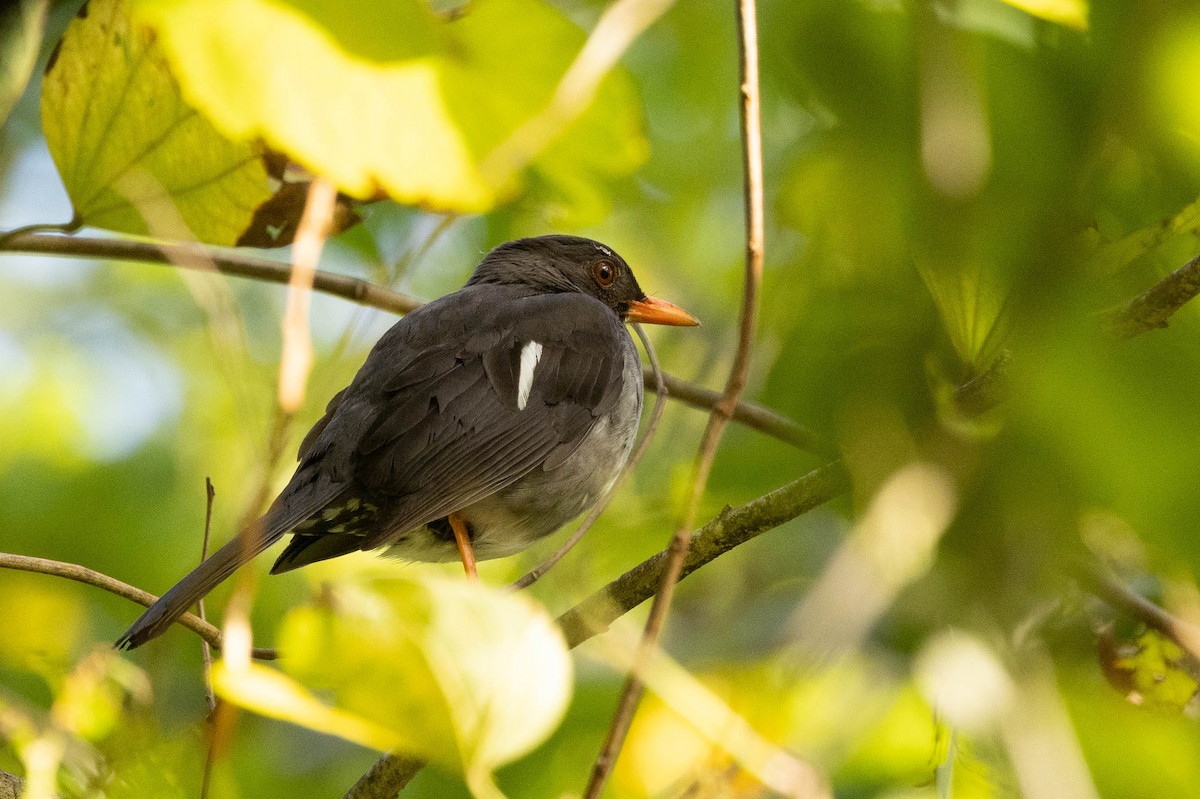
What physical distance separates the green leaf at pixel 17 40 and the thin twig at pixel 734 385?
944 mm

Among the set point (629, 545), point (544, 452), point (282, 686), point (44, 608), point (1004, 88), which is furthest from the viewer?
point (44, 608)

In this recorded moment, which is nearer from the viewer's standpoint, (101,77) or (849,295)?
(849,295)

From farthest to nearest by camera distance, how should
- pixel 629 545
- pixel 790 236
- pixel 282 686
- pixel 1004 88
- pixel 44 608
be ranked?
pixel 44 608 → pixel 629 545 → pixel 790 236 → pixel 282 686 → pixel 1004 88

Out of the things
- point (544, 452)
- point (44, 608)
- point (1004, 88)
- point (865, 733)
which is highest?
point (1004, 88)

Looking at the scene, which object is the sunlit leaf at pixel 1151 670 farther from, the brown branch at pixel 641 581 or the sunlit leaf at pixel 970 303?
the sunlit leaf at pixel 970 303

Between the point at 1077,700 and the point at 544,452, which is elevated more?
the point at 1077,700

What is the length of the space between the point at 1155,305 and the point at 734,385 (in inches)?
21.8

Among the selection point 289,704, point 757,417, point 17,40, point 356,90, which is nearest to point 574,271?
point 757,417

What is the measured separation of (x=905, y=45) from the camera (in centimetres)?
85

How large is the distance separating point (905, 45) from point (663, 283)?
4.62 m

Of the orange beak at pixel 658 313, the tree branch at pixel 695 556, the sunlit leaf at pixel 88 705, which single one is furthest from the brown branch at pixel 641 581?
the orange beak at pixel 658 313

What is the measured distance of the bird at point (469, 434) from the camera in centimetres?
370

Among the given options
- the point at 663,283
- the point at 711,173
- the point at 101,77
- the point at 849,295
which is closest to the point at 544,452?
the point at 711,173

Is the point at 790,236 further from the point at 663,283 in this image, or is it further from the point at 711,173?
the point at 663,283
